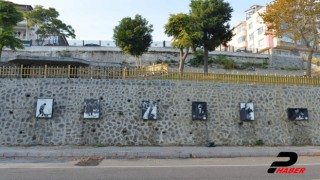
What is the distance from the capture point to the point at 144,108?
1633cm

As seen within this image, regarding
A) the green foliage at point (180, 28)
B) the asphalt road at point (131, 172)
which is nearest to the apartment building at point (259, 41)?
the green foliage at point (180, 28)

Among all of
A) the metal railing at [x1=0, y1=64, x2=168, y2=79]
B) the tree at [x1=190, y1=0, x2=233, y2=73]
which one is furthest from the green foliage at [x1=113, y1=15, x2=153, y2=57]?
the metal railing at [x1=0, y1=64, x2=168, y2=79]

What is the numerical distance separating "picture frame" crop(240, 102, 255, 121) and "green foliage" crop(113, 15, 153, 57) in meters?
14.8

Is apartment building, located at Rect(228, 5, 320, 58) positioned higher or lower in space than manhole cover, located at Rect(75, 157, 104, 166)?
higher

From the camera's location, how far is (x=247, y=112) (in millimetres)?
17297

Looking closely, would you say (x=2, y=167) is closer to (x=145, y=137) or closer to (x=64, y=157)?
(x=64, y=157)

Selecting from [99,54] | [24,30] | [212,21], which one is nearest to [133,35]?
[212,21]

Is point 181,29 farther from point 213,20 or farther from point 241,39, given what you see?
point 241,39

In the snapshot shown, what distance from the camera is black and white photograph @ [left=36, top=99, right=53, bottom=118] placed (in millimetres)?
15578

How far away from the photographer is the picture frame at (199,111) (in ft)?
54.6

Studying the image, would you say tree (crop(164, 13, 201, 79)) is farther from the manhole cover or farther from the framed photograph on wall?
the manhole cover

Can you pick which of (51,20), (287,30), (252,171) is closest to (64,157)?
(252,171)

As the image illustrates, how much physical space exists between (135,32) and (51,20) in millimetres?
22154

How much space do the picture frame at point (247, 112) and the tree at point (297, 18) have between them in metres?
11.8
